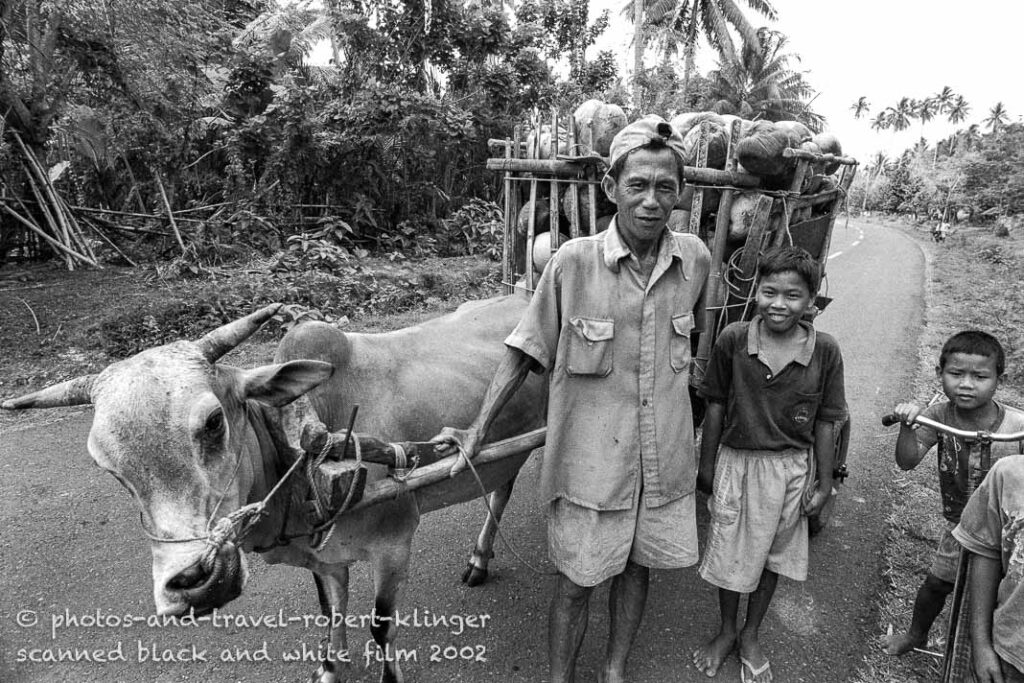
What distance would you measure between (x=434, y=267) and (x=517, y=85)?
17.1ft

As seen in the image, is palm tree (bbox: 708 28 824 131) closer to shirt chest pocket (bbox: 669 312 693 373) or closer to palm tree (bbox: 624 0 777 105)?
palm tree (bbox: 624 0 777 105)

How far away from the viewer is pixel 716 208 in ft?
11.6

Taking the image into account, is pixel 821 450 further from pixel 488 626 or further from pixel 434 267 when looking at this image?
pixel 434 267

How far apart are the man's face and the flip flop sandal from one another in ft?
6.64

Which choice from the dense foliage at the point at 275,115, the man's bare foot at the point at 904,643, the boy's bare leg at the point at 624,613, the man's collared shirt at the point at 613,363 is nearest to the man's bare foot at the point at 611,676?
the boy's bare leg at the point at 624,613

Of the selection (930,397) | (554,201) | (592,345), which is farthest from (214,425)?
(930,397)

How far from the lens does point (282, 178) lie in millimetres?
12242

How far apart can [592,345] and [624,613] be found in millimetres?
1209

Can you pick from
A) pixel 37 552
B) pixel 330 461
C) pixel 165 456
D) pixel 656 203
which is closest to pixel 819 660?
pixel 656 203

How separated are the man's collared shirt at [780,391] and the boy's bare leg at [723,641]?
76 cm

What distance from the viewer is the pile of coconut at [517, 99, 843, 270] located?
→ 10.7 ft

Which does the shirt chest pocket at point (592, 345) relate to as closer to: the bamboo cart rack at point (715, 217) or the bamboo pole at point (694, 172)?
the bamboo cart rack at point (715, 217)

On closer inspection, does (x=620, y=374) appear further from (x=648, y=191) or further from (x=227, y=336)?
(x=227, y=336)

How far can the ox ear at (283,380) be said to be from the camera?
6.23 feet
